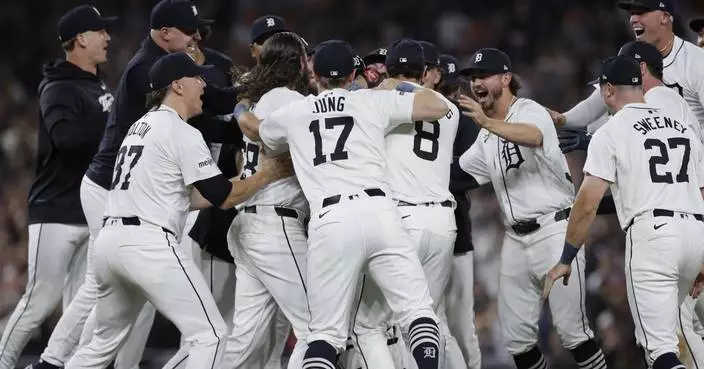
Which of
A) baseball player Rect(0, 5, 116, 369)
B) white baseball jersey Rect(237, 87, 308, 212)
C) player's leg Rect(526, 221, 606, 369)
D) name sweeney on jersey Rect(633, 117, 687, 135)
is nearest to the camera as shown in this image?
name sweeney on jersey Rect(633, 117, 687, 135)

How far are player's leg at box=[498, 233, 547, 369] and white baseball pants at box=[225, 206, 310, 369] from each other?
146 cm

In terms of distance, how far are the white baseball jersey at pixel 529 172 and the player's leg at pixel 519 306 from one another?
23cm

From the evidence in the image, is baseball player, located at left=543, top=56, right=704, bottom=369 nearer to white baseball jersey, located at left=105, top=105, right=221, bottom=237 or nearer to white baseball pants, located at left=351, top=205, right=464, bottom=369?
white baseball pants, located at left=351, top=205, right=464, bottom=369

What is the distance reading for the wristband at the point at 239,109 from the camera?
7.30 metres

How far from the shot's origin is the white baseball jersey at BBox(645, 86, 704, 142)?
7.12m

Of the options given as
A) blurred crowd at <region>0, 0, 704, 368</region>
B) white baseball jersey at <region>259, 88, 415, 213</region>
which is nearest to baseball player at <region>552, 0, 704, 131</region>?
white baseball jersey at <region>259, 88, 415, 213</region>

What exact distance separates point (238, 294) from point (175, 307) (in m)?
0.74

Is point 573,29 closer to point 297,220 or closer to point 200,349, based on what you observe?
point 297,220

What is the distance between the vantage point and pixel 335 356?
6.78 metres

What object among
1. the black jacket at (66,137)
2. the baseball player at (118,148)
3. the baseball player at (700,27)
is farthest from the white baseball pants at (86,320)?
the baseball player at (700,27)

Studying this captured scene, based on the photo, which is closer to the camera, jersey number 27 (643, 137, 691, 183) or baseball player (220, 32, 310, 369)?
jersey number 27 (643, 137, 691, 183)

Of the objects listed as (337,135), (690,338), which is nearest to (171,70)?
(337,135)

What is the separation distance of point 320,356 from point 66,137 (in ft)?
9.22

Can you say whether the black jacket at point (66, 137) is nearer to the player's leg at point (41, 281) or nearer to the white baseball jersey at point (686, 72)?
the player's leg at point (41, 281)
